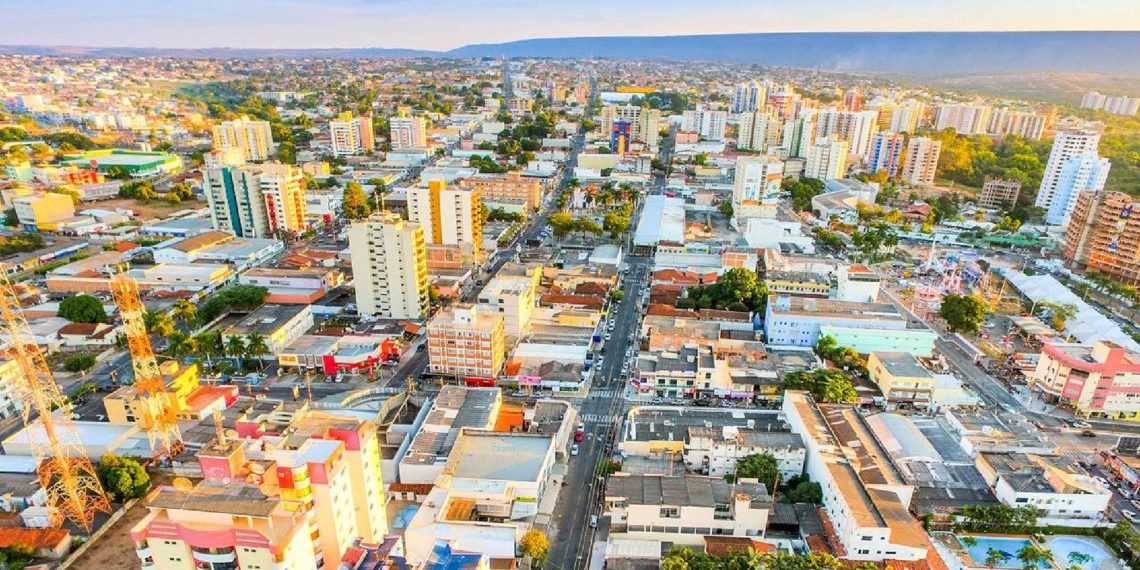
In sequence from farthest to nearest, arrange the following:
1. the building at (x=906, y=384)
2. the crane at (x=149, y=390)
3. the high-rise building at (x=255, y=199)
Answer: the high-rise building at (x=255, y=199), the building at (x=906, y=384), the crane at (x=149, y=390)

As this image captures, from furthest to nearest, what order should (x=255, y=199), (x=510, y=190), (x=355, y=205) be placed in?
(x=510, y=190) < (x=355, y=205) < (x=255, y=199)

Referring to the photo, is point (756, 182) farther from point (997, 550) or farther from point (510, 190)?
point (997, 550)

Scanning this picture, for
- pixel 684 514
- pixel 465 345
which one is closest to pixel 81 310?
pixel 465 345

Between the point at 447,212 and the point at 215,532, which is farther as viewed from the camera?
the point at 447,212

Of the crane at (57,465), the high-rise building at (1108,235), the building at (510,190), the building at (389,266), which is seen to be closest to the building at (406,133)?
the building at (510,190)

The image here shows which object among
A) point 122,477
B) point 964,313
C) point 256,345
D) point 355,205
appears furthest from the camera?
point 355,205

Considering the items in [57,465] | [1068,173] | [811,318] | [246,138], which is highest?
[1068,173]

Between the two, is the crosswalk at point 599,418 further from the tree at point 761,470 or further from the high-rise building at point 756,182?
the high-rise building at point 756,182
